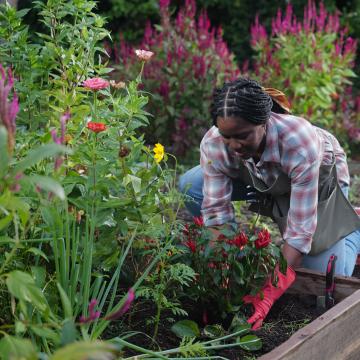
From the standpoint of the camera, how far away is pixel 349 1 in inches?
390

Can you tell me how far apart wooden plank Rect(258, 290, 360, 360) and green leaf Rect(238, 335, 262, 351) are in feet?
0.66

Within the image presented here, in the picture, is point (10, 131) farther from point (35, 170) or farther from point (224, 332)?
point (224, 332)

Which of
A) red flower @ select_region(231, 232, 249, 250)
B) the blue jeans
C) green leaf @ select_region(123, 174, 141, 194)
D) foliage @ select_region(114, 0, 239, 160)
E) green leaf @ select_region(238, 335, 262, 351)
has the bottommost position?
foliage @ select_region(114, 0, 239, 160)

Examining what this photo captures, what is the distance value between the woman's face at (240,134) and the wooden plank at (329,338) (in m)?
0.65

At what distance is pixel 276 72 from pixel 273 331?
438 cm

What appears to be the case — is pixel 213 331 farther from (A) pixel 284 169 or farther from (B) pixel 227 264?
(A) pixel 284 169

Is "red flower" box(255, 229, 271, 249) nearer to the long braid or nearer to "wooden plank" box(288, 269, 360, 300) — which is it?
the long braid

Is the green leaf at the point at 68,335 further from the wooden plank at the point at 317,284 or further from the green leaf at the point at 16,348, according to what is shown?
the wooden plank at the point at 317,284

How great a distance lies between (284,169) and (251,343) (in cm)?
79

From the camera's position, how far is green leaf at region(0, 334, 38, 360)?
148 cm

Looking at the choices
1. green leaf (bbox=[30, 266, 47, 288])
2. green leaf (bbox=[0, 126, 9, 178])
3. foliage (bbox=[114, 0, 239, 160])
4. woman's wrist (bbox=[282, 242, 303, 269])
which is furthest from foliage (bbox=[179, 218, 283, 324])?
foliage (bbox=[114, 0, 239, 160])

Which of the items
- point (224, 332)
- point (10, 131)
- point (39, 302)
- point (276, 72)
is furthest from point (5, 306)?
point (276, 72)

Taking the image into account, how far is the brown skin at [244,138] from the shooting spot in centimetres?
283

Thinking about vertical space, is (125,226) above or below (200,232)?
above
